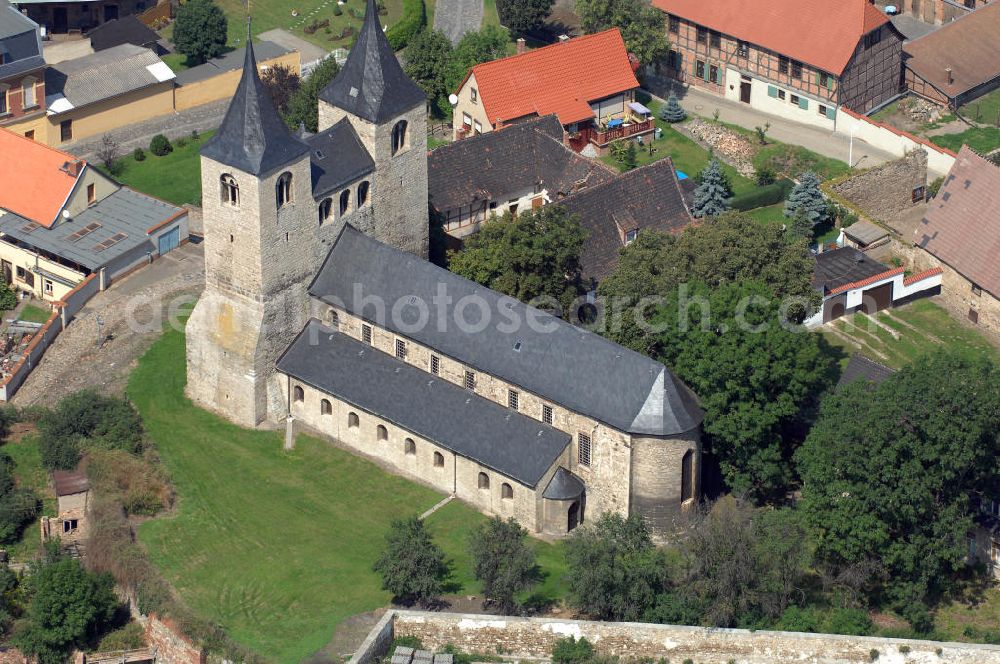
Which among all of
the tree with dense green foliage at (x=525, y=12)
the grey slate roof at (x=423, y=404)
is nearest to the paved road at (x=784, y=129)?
the tree with dense green foliage at (x=525, y=12)

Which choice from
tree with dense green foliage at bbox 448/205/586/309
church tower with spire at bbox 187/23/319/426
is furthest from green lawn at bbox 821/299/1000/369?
church tower with spire at bbox 187/23/319/426

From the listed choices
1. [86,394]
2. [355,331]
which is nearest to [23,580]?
[86,394]

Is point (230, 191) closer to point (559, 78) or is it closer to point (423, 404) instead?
point (423, 404)

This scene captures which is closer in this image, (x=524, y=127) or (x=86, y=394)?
(x=86, y=394)

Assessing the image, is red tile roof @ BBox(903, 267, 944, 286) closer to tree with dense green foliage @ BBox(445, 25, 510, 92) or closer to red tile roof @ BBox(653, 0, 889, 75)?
red tile roof @ BBox(653, 0, 889, 75)

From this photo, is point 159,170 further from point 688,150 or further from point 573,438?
point 573,438

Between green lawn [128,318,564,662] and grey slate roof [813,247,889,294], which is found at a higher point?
grey slate roof [813,247,889,294]
